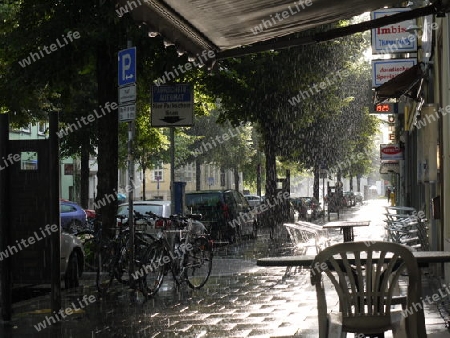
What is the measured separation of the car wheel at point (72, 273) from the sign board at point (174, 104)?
442 cm

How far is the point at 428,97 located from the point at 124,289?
288 inches

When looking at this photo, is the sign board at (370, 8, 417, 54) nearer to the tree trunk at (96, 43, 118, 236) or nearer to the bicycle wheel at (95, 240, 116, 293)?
the tree trunk at (96, 43, 118, 236)

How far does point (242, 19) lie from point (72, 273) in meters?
8.06

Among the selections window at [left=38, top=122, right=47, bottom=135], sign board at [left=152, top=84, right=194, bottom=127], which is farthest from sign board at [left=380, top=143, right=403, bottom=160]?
sign board at [left=152, top=84, right=194, bottom=127]

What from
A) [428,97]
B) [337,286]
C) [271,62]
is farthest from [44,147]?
[271,62]

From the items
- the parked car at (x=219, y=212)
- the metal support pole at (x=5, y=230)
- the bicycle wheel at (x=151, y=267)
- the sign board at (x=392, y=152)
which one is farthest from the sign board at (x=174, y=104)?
the sign board at (x=392, y=152)

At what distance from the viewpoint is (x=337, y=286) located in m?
5.35

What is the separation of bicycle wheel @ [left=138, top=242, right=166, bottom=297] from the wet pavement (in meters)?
0.20

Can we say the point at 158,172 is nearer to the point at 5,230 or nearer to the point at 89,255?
the point at 89,255

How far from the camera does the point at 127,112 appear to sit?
1298 centimetres

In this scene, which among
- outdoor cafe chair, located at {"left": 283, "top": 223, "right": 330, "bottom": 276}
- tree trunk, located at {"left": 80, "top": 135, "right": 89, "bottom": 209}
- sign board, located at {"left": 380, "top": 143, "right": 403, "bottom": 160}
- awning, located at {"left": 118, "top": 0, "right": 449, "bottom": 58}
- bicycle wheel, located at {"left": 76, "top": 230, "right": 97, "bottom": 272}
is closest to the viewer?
awning, located at {"left": 118, "top": 0, "right": 449, "bottom": 58}

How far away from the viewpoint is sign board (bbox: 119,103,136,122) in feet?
42.2

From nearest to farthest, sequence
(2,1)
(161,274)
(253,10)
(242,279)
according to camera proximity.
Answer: (253,10) → (161,274) → (242,279) → (2,1)

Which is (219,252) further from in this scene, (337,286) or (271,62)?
(337,286)
